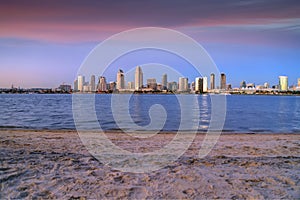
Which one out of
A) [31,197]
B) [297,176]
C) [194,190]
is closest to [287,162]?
[297,176]

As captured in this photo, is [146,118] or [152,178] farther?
[146,118]

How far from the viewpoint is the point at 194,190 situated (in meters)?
6.24

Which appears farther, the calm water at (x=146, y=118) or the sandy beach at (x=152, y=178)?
the calm water at (x=146, y=118)

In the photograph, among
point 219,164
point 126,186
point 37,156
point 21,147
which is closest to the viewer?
point 126,186

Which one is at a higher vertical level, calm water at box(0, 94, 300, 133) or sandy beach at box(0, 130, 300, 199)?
sandy beach at box(0, 130, 300, 199)

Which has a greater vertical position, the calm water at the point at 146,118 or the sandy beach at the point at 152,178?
the sandy beach at the point at 152,178

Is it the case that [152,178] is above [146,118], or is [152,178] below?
above

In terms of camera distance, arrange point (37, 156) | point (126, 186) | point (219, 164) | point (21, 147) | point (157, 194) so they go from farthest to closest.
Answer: point (21, 147) < point (37, 156) < point (219, 164) < point (126, 186) < point (157, 194)

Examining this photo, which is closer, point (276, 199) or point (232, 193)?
point (276, 199)

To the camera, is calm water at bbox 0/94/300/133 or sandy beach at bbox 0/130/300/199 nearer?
sandy beach at bbox 0/130/300/199

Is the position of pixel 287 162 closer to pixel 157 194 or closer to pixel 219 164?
pixel 219 164

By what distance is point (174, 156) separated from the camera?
10.2 metres

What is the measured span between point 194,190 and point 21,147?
337 inches

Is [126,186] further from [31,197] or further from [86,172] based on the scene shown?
[31,197]
